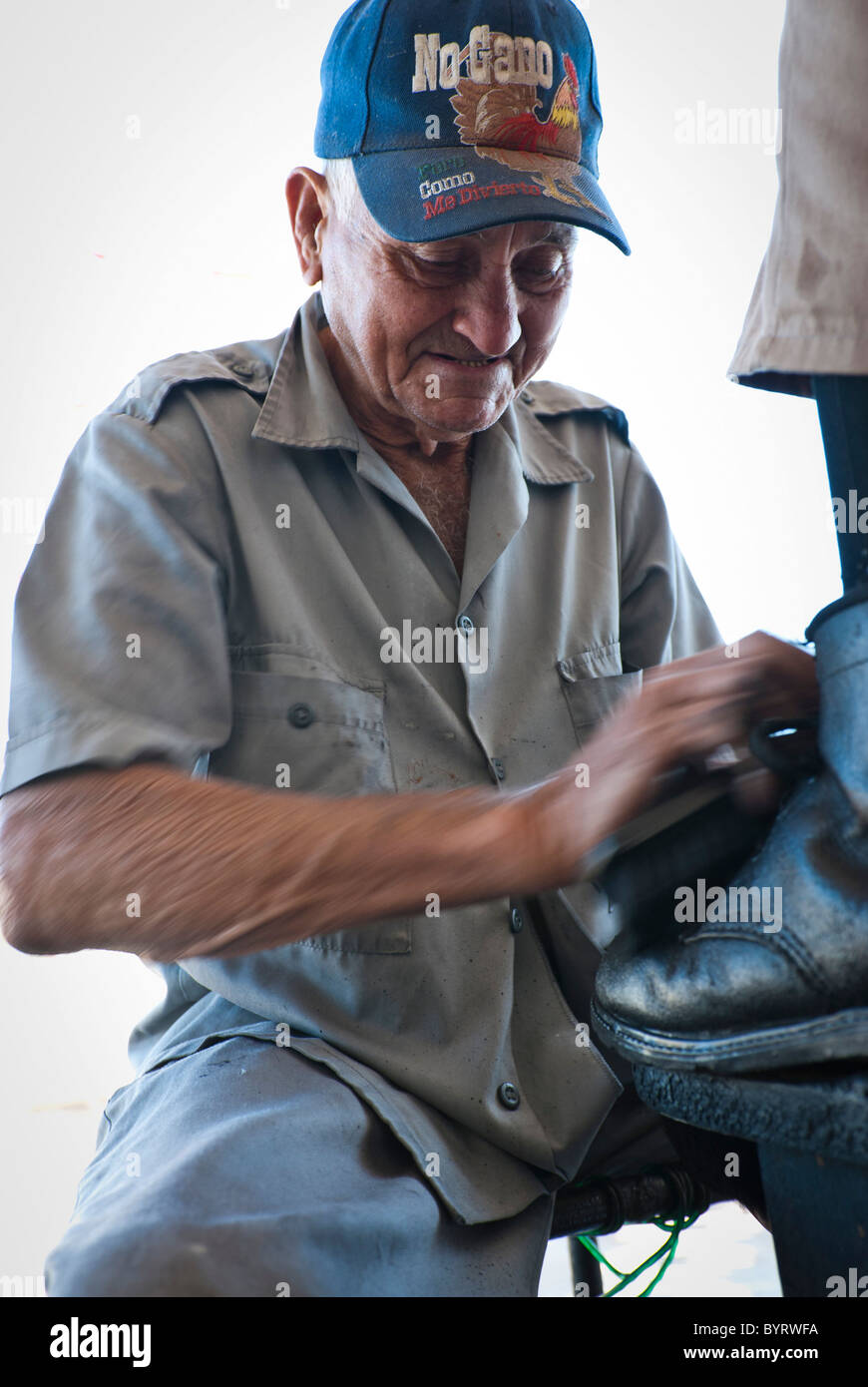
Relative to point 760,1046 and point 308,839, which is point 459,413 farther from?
point 760,1046

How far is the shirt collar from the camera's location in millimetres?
1095

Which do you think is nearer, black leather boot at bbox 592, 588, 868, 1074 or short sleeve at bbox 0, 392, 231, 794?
black leather boot at bbox 592, 588, 868, 1074

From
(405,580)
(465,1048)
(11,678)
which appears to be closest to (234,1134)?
(465,1048)

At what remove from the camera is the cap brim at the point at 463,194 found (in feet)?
3.23

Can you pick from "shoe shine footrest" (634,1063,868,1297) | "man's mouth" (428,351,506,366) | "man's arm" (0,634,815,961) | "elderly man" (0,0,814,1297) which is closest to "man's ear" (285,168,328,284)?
"elderly man" (0,0,814,1297)

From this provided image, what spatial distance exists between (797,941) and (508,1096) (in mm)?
393

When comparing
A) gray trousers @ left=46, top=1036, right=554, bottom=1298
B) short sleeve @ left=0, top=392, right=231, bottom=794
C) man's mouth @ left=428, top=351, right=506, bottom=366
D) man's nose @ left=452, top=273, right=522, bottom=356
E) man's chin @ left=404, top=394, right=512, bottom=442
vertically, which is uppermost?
man's nose @ left=452, top=273, right=522, bottom=356

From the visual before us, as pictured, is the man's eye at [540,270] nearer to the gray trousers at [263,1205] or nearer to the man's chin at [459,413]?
the man's chin at [459,413]

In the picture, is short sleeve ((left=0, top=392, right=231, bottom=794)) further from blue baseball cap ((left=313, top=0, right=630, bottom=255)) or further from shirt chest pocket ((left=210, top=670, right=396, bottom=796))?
blue baseball cap ((left=313, top=0, right=630, bottom=255))

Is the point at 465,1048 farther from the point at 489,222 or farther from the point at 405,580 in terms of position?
the point at 489,222

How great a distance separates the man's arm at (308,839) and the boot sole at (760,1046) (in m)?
0.11

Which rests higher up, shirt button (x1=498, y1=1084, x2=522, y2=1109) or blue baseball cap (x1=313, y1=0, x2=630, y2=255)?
blue baseball cap (x1=313, y1=0, x2=630, y2=255)

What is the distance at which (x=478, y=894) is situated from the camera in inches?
31.3

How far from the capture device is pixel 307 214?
3.83 feet
